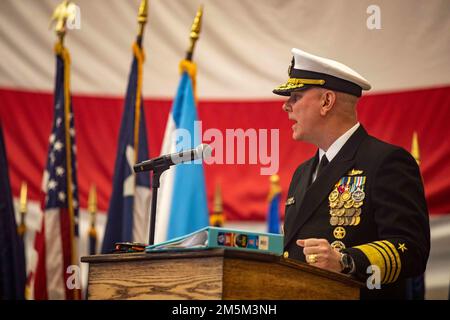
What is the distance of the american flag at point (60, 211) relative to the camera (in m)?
4.14

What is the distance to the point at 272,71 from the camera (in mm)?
5000

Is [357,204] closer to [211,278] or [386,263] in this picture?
[386,263]

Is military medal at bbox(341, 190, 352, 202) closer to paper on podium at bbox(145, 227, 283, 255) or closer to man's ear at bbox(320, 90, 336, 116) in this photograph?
man's ear at bbox(320, 90, 336, 116)

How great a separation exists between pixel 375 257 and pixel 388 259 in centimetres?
4

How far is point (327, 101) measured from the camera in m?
2.43

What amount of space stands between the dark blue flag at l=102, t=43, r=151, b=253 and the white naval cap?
1.88m

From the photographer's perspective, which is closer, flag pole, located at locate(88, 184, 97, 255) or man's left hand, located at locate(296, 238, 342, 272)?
man's left hand, located at locate(296, 238, 342, 272)

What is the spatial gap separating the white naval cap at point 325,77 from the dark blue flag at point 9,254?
2.33 m

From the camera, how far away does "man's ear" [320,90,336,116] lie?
2.41m

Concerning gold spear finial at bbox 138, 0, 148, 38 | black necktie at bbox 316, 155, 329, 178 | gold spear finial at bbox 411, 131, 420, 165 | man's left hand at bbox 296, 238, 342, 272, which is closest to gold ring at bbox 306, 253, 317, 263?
man's left hand at bbox 296, 238, 342, 272

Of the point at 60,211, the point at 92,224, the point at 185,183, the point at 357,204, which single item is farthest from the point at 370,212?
the point at 92,224

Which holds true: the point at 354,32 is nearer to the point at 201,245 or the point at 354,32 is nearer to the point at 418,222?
the point at 418,222

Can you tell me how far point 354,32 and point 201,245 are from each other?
3.41 m

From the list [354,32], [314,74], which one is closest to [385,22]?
[354,32]
